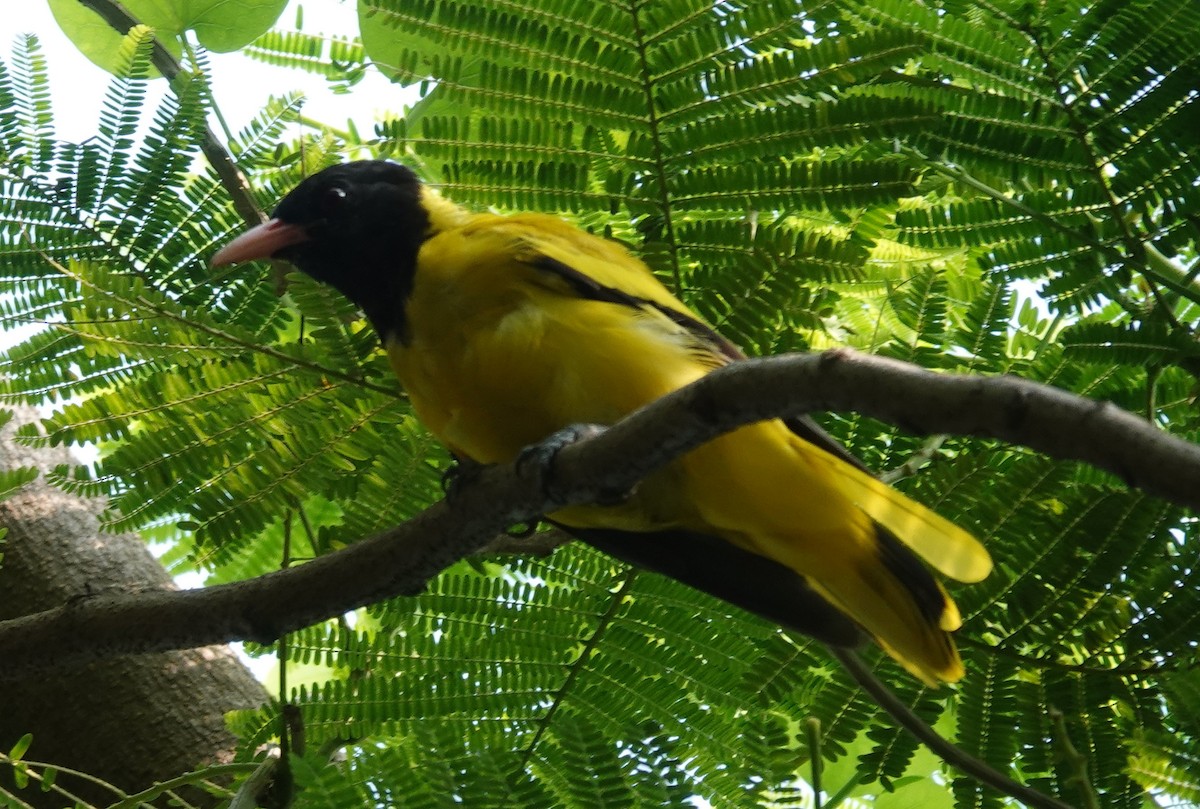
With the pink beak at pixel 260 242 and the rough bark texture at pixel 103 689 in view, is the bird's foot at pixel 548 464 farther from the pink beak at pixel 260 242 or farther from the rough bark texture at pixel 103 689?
the rough bark texture at pixel 103 689

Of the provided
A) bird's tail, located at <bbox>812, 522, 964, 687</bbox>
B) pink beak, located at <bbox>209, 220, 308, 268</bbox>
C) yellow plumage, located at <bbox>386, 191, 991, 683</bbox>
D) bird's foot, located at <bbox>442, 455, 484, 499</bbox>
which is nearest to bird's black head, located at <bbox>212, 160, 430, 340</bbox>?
pink beak, located at <bbox>209, 220, 308, 268</bbox>

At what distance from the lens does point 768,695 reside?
279 cm

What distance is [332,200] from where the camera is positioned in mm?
3209

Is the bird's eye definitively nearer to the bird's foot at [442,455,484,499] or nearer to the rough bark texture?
the bird's foot at [442,455,484,499]

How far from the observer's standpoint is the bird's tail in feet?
8.18

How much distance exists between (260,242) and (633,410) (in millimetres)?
1121

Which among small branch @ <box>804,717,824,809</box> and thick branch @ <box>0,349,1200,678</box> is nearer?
thick branch @ <box>0,349,1200,678</box>

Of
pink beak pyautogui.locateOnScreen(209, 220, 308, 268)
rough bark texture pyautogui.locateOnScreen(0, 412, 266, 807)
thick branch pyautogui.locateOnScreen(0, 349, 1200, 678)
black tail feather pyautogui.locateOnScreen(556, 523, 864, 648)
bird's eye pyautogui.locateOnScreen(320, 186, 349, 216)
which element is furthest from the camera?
rough bark texture pyautogui.locateOnScreen(0, 412, 266, 807)

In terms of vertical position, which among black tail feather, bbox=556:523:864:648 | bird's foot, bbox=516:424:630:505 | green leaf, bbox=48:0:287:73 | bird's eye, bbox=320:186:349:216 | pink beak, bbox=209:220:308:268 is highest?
green leaf, bbox=48:0:287:73

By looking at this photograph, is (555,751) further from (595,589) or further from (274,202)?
(274,202)

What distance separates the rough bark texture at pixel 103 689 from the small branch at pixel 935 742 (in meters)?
1.91

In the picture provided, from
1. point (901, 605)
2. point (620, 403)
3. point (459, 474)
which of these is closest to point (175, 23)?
point (459, 474)

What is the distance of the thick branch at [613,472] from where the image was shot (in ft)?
4.50

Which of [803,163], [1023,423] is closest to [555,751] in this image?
[803,163]
